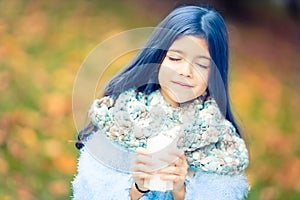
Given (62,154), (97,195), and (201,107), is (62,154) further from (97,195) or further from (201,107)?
(201,107)

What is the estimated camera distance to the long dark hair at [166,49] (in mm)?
1043

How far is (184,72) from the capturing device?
41.4 inches

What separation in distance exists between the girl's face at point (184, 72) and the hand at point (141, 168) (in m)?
0.10

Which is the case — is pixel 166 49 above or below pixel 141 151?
above

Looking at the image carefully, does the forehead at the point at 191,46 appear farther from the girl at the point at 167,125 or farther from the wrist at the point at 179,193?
the wrist at the point at 179,193

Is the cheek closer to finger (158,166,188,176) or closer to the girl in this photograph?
the girl

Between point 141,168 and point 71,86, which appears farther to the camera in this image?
point 71,86

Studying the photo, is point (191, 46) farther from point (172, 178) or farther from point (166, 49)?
point (172, 178)

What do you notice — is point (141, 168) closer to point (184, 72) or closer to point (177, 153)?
point (177, 153)

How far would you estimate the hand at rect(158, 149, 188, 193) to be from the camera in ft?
3.40

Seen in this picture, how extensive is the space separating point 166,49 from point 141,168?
194 mm

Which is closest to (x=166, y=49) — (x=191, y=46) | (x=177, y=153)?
(x=191, y=46)

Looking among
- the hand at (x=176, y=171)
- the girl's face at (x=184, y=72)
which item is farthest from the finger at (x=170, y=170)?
the girl's face at (x=184, y=72)

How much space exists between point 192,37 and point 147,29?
0.12 metres
